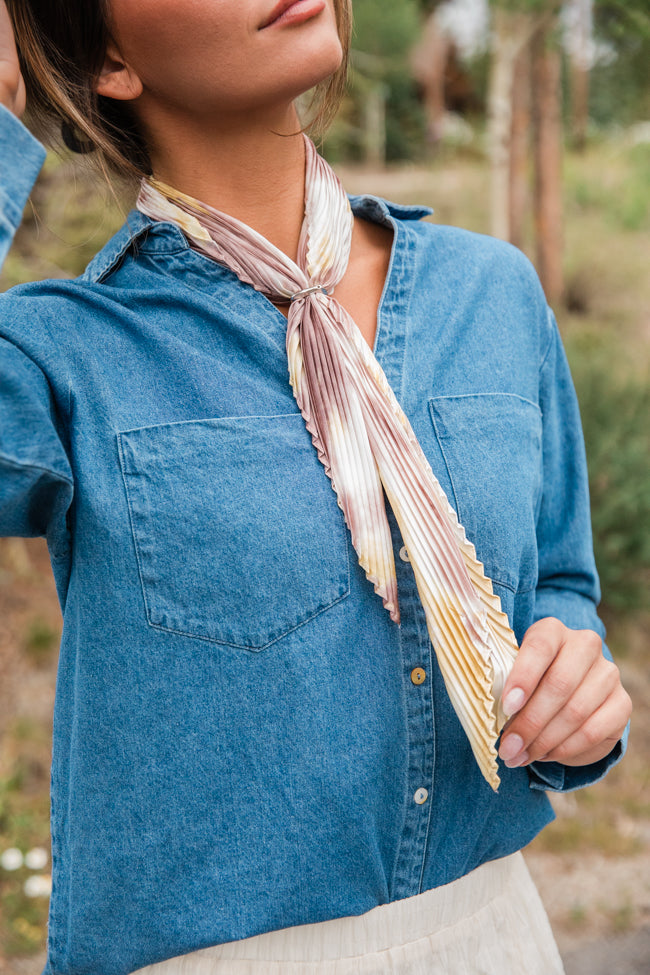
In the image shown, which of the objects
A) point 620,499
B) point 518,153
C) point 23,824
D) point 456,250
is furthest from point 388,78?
point 456,250

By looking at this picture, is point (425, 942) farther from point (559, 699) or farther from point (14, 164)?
point (14, 164)

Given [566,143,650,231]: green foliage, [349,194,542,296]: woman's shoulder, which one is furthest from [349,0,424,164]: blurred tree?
[349,194,542,296]: woman's shoulder

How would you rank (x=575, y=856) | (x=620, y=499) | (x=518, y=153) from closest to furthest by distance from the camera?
(x=575, y=856) < (x=620, y=499) < (x=518, y=153)

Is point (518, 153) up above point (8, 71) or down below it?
below

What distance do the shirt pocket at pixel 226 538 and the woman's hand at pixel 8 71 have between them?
1.40 feet

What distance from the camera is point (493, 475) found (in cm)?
126

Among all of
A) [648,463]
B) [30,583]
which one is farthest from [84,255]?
[648,463]

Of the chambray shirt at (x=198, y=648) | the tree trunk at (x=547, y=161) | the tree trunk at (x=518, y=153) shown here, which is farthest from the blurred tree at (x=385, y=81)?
the chambray shirt at (x=198, y=648)

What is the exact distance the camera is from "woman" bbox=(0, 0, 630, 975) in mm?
1106

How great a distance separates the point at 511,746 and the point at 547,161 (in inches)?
267

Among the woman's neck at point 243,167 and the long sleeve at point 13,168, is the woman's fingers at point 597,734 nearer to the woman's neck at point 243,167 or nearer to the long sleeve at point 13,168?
the woman's neck at point 243,167

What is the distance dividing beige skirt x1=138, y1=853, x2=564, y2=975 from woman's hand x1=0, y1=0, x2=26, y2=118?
1.08 m

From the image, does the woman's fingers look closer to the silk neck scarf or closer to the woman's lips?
the silk neck scarf

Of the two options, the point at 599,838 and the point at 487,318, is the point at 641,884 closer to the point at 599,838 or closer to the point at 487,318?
the point at 599,838
